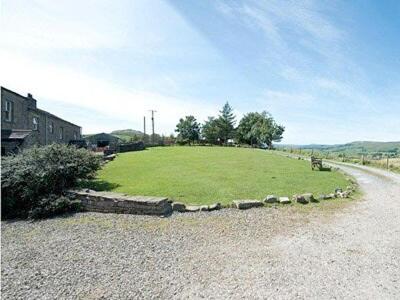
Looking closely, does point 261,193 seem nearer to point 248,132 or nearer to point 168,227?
point 168,227

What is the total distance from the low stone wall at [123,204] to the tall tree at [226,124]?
6716cm

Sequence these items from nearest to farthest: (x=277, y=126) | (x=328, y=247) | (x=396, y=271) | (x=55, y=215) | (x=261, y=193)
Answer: (x=396, y=271), (x=328, y=247), (x=55, y=215), (x=261, y=193), (x=277, y=126)

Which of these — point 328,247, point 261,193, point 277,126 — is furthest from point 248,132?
point 328,247

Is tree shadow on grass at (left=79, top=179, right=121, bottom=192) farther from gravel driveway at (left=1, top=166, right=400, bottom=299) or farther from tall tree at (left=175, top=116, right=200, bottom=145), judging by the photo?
tall tree at (left=175, top=116, right=200, bottom=145)

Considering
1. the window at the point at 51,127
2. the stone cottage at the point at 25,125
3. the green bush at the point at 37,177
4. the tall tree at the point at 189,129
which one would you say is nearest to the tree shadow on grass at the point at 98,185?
the green bush at the point at 37,177

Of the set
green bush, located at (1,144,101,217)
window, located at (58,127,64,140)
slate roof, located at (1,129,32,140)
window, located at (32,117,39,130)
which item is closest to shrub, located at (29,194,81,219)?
green bush, located at (1,144,101,217)

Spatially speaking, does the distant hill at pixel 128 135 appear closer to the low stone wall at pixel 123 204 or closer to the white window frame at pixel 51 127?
the white window frame at pixel 51 127

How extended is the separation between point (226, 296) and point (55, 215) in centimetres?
741

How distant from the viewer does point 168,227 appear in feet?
28.2

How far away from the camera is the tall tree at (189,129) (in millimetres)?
75812

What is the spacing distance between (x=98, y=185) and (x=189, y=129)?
6277 centimetres

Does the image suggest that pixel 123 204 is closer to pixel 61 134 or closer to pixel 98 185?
pixel 98 185

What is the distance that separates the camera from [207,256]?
6578 millimetres

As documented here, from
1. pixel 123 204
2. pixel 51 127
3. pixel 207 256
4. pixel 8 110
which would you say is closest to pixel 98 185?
pixel 123 204
